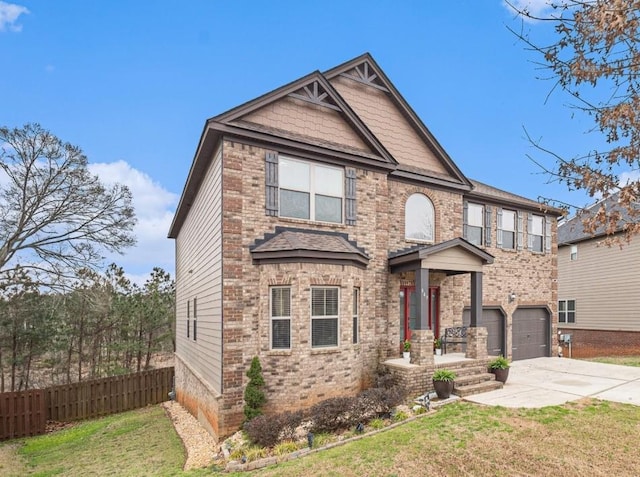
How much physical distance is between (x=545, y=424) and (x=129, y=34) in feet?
55.8

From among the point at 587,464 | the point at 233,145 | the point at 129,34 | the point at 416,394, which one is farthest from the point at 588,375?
the point at 129,34

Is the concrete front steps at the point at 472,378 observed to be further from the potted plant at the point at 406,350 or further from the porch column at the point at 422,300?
the porch column at the point at 422,300

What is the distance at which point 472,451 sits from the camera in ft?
20.4

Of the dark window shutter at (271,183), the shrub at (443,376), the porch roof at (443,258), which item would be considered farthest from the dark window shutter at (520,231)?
the dark window shutter at (271,183)

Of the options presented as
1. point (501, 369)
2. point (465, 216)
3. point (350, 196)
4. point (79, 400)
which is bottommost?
point (79, 400)

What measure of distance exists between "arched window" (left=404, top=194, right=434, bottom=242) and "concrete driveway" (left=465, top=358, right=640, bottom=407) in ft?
16.9

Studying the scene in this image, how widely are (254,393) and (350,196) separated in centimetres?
578

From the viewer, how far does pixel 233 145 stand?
369 inches

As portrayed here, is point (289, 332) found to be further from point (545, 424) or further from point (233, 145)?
point (545, 424)

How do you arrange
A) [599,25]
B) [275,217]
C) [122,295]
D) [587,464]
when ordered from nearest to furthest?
[599,25]
[587,464]
[275,217]
[122,295]

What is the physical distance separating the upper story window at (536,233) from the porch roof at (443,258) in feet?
19.6

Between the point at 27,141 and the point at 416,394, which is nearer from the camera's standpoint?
the point at 416,394

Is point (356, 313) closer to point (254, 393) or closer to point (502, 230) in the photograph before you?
point (254, 393)

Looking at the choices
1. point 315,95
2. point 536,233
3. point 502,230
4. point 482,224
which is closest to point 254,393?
point 315,95
